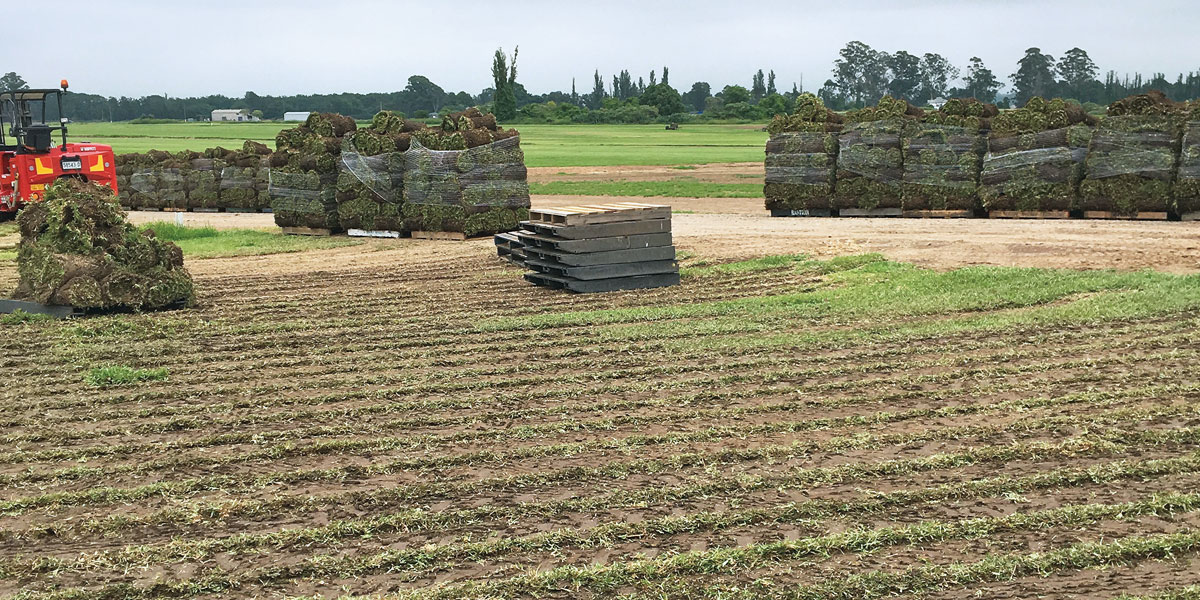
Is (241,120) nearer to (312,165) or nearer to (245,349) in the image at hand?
A: (312,165)

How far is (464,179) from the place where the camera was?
22.7 m

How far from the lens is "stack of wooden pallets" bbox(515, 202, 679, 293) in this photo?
15.1 metres

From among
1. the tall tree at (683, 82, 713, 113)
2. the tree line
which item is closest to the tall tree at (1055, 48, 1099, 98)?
the tree line

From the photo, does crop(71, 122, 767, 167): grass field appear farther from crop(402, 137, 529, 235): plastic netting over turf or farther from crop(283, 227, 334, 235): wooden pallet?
crop(402, 137, 529, 235): plastic netting over turf

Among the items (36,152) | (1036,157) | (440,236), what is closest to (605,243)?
(440,236)

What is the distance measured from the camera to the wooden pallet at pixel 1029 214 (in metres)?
23.1

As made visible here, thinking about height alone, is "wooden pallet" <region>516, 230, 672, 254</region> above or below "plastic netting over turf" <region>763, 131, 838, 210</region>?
below

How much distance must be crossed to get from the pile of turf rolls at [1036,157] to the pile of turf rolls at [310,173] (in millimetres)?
13570

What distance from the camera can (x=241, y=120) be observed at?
435 feet

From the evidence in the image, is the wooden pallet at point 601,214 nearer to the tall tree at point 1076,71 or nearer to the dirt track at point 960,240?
the dirt track at point 960,240

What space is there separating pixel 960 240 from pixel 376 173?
1165cm

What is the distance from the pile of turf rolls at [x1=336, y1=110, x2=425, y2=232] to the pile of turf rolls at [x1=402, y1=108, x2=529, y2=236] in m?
0.29

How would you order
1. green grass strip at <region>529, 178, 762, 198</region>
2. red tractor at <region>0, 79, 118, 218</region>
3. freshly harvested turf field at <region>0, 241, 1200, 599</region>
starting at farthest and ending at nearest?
green grass strip at <region>529, 178, 762, 198</region>
red tractor at <region>0, 79, 118, 218</region>
freshly harvested turf field at <region>0, 241, 1200, 599</region>

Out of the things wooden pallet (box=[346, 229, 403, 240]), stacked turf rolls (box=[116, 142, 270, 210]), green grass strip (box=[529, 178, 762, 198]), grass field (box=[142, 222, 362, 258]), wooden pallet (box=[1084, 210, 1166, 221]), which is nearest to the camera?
grass field (box=[142, 222, 362, 258])
